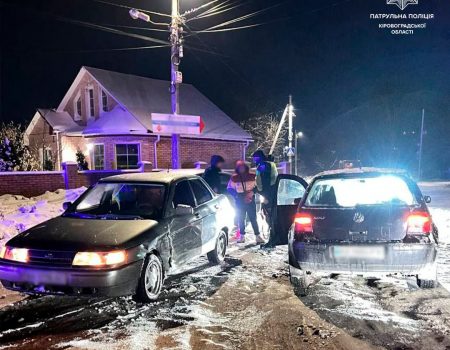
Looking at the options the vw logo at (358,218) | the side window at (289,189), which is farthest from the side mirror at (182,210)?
the side window at (289,189)

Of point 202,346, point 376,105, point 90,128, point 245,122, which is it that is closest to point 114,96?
point 90,128

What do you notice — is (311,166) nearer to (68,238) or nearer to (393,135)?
(393,135)

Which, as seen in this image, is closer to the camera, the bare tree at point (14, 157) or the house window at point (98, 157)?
the bare tree at point (14, 157)

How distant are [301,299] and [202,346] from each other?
1.75 meters

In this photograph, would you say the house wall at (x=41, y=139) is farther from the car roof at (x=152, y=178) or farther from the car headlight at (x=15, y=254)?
the car headlight at (x=15, y=254)

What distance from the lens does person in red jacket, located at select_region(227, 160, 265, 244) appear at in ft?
28.4

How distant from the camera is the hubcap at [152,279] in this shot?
16.0 ft

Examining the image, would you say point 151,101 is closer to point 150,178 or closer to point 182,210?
point 150,178

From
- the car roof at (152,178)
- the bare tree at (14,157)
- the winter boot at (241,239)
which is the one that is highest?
the bare tree at (14,157)

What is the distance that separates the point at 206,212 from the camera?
654cm

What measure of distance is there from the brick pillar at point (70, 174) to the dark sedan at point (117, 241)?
1049 cm

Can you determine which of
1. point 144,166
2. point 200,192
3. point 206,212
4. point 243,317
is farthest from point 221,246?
point 144,166

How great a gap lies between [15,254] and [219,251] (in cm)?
340

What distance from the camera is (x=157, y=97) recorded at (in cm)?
2531
